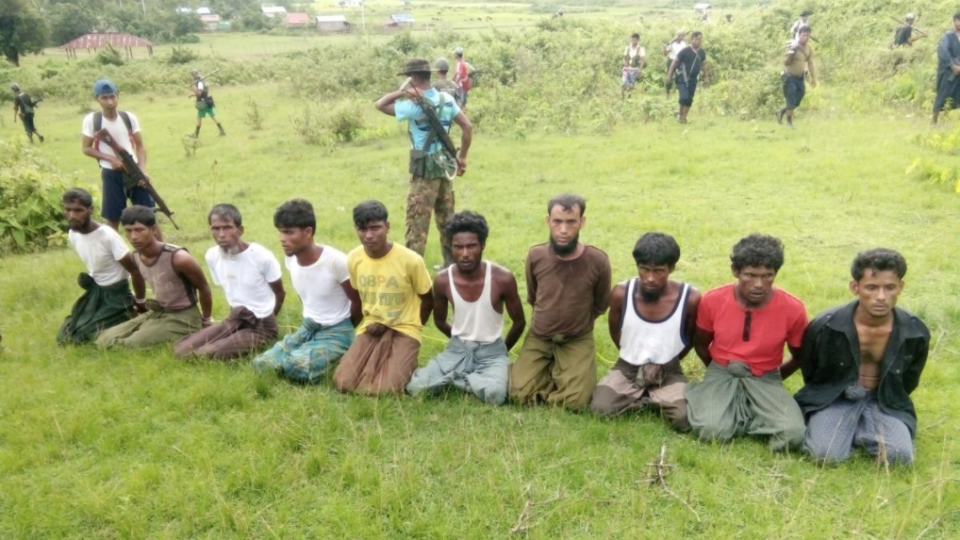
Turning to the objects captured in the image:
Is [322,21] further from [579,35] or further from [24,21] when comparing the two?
[579,35]

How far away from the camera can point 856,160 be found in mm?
9156

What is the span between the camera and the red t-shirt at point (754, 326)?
3688 mm

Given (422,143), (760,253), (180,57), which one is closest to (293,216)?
(422,143)

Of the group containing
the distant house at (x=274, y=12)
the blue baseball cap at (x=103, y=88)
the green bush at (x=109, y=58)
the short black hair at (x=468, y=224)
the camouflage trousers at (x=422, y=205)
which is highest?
the distant house at (x=274, y=12)

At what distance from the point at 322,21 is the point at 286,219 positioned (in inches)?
2001

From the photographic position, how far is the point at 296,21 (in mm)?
52469

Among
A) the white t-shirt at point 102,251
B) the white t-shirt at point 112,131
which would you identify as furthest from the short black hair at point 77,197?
the white t-shirt at point 112,131

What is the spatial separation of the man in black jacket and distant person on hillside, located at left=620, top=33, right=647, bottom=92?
12.9 meters

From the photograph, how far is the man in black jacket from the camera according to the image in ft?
11.0

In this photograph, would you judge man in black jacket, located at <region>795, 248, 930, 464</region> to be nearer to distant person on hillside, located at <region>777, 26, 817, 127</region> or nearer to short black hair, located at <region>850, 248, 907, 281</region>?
short black hair, located at <region>850, 248, 907, 281</region>

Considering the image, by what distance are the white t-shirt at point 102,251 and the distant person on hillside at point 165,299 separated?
0.19 metres

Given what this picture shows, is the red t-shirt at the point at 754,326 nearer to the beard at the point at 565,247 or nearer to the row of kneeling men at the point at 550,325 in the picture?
the row of kneeling men at the point at 550,325

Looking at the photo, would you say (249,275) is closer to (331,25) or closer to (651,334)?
(651,334)

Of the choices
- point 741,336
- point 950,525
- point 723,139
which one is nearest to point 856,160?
point 723,139
